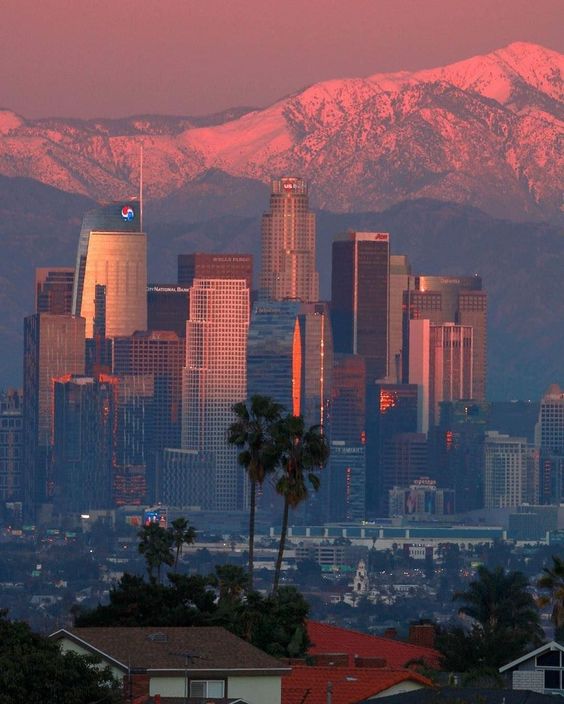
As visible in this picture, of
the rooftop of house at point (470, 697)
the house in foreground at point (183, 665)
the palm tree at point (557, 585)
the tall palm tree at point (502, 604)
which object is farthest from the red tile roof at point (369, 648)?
the tall palm tree at point (502, 604)

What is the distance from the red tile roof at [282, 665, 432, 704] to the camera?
79.7 m

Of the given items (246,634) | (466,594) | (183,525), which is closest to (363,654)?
(246,634)

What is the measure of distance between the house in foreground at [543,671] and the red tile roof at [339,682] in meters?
3.85

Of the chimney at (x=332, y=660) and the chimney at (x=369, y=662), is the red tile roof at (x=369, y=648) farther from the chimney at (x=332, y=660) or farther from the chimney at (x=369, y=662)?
the chimney at (x=369, y=662)

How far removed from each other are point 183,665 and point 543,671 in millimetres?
8870

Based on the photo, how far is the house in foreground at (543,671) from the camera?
254ft

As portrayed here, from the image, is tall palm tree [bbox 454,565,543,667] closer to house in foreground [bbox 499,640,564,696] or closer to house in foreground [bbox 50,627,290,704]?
house in foreground [bbox 50,627,290,704]

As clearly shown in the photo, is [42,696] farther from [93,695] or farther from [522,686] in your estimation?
[522,686]

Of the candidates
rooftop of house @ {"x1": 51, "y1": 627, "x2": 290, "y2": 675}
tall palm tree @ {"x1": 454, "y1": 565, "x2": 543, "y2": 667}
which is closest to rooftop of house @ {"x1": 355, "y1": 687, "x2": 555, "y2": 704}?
rooftop of house @ {"x1": 51, "y1": 627, "x2": 290, "y2": 675}

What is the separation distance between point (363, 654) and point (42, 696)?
23719 millimetres

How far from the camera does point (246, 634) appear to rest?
9925 cm

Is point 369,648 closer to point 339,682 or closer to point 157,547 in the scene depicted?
point 339,682

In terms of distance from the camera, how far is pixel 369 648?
99188mm

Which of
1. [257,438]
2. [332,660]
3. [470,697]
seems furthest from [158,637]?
[257,438]
